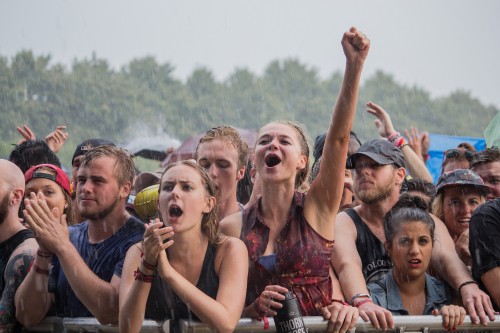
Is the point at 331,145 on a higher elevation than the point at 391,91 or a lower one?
lower

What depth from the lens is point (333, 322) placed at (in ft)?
12.7

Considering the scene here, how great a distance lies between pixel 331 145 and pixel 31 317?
6.31 ft

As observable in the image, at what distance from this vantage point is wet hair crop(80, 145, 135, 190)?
4.82 metres

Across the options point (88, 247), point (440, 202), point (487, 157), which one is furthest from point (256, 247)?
point (487, 157)

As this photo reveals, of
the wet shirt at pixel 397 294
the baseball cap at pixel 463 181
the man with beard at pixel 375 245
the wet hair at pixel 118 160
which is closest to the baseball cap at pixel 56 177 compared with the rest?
the wet hair at pixel 118 160

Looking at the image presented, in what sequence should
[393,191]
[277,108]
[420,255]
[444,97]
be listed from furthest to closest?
[444,97] < [277,108] < [393,191] < [420,255]

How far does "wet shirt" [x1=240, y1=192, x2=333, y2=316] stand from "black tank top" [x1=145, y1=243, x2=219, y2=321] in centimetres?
31

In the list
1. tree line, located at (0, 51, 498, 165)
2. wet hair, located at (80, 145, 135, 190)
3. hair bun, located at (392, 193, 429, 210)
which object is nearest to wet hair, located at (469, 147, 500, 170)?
hair bun, located at (392, 193, 429, 210)

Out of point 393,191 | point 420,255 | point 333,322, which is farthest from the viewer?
point 393,191

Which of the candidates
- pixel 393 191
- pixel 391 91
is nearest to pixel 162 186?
pixel 393 191

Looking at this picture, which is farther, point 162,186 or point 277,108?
point 277,108

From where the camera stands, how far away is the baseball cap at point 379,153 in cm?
537

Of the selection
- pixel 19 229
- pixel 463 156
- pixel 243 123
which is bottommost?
pixel 19 229

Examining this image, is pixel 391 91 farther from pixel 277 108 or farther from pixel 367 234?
pixel 367 234
